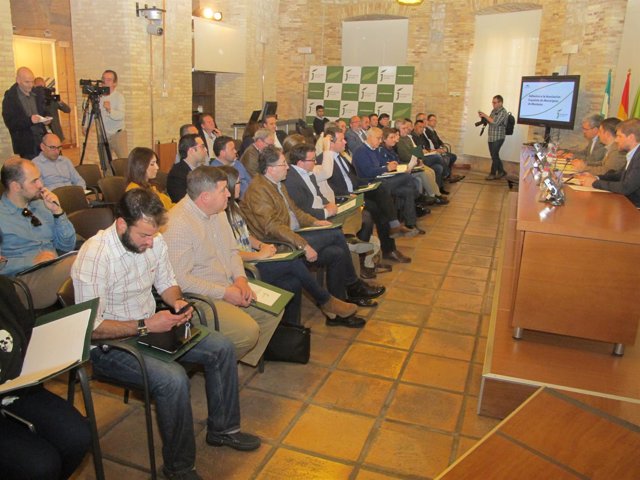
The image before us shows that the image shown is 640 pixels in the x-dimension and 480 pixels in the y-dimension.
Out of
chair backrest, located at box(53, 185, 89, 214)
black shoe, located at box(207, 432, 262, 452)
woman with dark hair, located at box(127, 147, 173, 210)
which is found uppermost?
woman with dark hair, located at box(127, 147, 173, 210)

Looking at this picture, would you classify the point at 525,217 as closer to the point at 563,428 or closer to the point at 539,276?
the point at 539,276

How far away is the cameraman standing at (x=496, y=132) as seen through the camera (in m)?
11.6

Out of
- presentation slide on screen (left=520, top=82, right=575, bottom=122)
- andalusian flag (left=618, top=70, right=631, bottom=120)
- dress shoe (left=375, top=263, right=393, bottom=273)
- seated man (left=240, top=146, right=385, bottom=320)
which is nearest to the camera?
seated man (left=240, top=146, right=385, bottom=320)

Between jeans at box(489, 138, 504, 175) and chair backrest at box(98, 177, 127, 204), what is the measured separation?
29.3 ft

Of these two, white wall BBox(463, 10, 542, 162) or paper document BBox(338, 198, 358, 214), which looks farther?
A: white wall BBox(463, 10, 542, 162)

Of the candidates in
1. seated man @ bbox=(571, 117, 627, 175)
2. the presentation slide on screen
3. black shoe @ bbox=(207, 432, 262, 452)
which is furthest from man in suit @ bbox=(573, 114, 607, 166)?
black shoe @ bbox=(207, 432, 262, 452)

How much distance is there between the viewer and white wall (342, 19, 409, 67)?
13211 millimetres

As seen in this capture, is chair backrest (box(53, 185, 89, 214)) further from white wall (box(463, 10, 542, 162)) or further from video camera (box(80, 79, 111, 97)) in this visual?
white wall (box(463, 10, 542, 162))

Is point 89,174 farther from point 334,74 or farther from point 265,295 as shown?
point 334,74

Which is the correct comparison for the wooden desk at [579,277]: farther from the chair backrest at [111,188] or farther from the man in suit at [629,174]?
the chair backrest at [111,188]

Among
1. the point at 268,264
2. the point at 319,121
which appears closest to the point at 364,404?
the point at 268,264

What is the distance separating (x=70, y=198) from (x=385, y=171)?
3.80 metres

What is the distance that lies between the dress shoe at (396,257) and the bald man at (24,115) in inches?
151

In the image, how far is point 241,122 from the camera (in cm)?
1180
